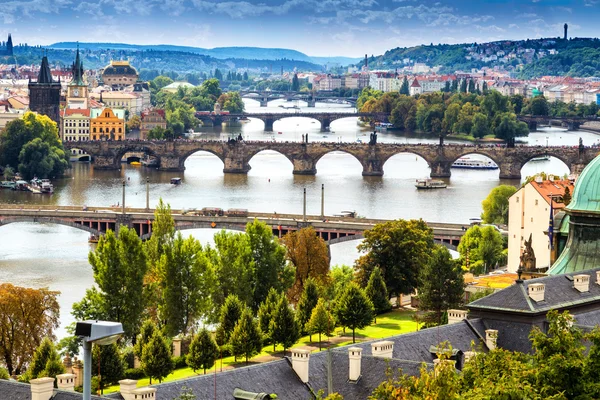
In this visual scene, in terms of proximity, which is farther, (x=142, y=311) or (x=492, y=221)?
(x=492, y=221)

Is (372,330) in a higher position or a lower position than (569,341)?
lower

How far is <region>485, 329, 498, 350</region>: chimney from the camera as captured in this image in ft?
88.0

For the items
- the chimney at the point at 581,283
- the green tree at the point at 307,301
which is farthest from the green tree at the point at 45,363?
the chimney at the point at 581,283

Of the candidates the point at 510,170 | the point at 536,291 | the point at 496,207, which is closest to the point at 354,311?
the point at 536,291

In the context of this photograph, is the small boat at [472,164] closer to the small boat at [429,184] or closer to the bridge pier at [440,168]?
the bridge pier at [440,168]

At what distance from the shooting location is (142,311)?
4131 centimetres

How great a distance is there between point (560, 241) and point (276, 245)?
11887 mm

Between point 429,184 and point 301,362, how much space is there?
216ft

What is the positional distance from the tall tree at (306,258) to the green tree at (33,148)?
48505mm

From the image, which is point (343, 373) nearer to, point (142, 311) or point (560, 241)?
point (560, 241)

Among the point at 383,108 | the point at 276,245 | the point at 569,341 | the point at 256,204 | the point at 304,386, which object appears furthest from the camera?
the point at 383,108

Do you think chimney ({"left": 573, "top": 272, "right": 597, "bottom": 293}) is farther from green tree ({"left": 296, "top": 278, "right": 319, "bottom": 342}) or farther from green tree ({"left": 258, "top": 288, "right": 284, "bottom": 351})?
green tree ({"left": 296, "top": 278, "right": 319, "bottom": 342})

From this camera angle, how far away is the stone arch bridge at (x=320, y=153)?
10038 cm

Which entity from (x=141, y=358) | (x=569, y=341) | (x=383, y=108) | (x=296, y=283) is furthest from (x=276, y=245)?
(x=383, y=108)
